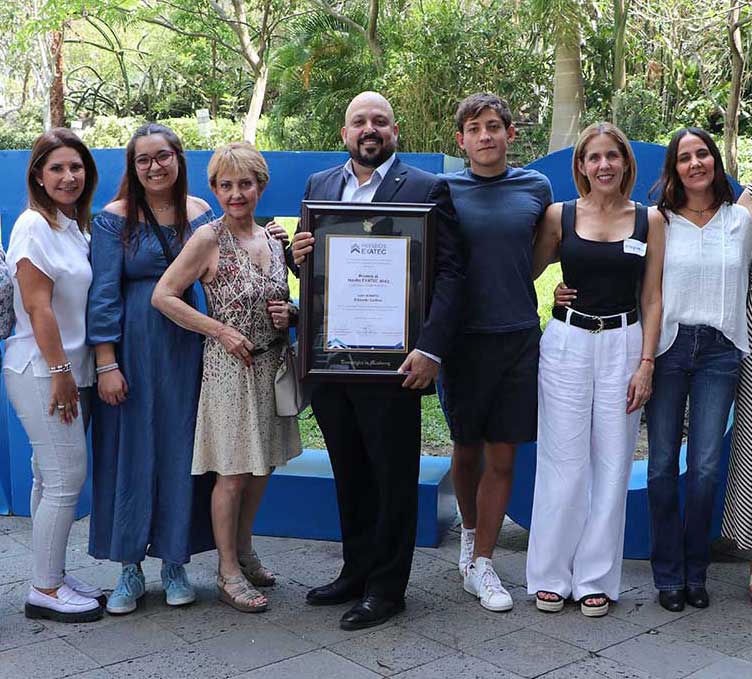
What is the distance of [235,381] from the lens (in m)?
4.03

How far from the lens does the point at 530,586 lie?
4.25m

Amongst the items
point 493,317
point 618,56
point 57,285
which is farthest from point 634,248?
point 618,56

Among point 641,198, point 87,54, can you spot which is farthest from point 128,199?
point 87,54

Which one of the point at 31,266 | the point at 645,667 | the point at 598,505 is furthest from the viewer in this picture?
the point at 598,505

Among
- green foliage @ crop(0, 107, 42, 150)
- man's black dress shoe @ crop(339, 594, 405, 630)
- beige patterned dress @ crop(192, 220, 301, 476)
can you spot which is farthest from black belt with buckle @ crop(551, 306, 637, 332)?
green foliage @ crop(0, 107, 42, 150)

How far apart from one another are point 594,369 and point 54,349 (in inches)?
85.9

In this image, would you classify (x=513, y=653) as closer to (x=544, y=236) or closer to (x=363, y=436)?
(x=363, y=436)

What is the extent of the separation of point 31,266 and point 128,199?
490 millimetres

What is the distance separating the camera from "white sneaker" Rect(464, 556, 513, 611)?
4177 mm

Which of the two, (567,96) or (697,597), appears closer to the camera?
(697,597)

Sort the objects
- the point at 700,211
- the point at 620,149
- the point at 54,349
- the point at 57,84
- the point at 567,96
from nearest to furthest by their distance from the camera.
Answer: the point at 54,349
the point at 620,149
the point at 700,211
the point at 567,96
the point at 57,84

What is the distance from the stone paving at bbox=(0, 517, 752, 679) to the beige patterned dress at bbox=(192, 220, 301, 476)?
0.65 m

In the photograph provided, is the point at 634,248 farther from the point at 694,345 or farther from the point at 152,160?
the point at 152,160

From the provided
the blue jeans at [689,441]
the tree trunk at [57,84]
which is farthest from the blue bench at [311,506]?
the tree trunk at [57,84]
